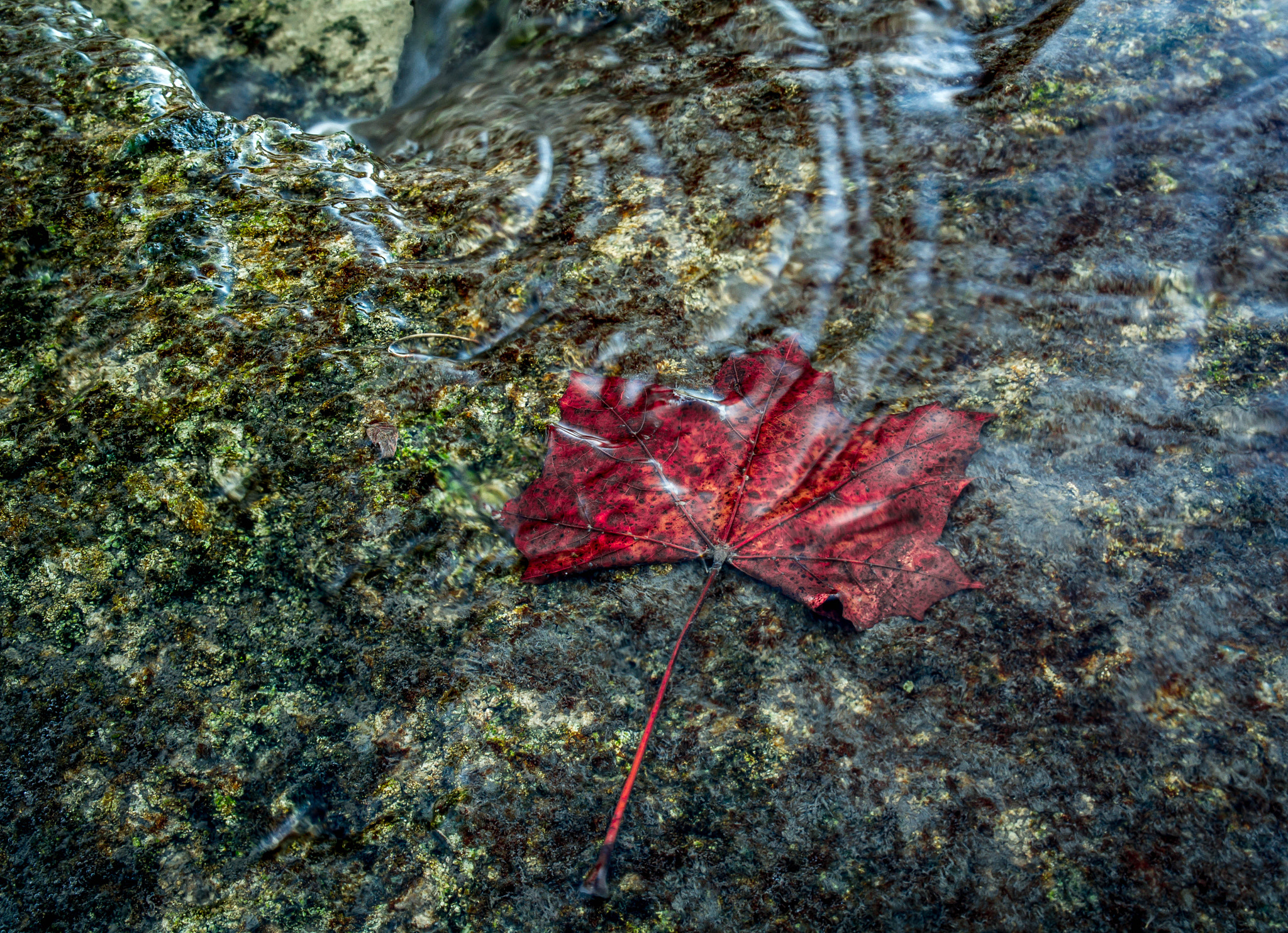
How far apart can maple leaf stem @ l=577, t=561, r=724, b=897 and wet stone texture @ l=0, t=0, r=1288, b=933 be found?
0.02 metres

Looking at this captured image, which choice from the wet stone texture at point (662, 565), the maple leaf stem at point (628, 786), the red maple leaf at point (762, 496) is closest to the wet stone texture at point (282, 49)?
the wet stone texture at point (662, 565)

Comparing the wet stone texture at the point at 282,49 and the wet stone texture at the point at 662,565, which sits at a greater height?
the wet stone texture at the point at 282,49

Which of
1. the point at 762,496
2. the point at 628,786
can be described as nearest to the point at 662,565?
the point at 762,496

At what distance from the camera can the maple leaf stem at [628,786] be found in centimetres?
133

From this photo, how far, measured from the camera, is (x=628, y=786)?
1.39 m

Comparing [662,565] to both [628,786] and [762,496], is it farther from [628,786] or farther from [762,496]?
[628,786]

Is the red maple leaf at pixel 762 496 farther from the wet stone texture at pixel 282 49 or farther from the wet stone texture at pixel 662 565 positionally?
the wet stone texture at pixel 282 49

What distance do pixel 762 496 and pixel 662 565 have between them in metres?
0.26

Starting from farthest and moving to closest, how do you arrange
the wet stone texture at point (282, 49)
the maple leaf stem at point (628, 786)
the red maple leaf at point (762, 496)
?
the wet stone texture at point (282, 49)
the red maple leaf at point (762, 496)
the maple leaf stem at point (628, 786)

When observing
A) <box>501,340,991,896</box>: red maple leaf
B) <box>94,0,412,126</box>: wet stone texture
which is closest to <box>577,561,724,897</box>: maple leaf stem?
<box>501,340,991,896</box>: red maple leaf

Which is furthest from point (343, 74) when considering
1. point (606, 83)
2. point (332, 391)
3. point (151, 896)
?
point (151, 896)

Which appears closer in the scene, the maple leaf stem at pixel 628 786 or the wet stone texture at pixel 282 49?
the maple leaf stem at pixel 628 786

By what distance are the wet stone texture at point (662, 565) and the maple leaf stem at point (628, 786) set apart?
0.02 m

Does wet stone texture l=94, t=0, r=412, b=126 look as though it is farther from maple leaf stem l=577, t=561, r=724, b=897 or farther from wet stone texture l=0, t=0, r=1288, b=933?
maple leaf stem l=577, t=561, r=724, b=897
